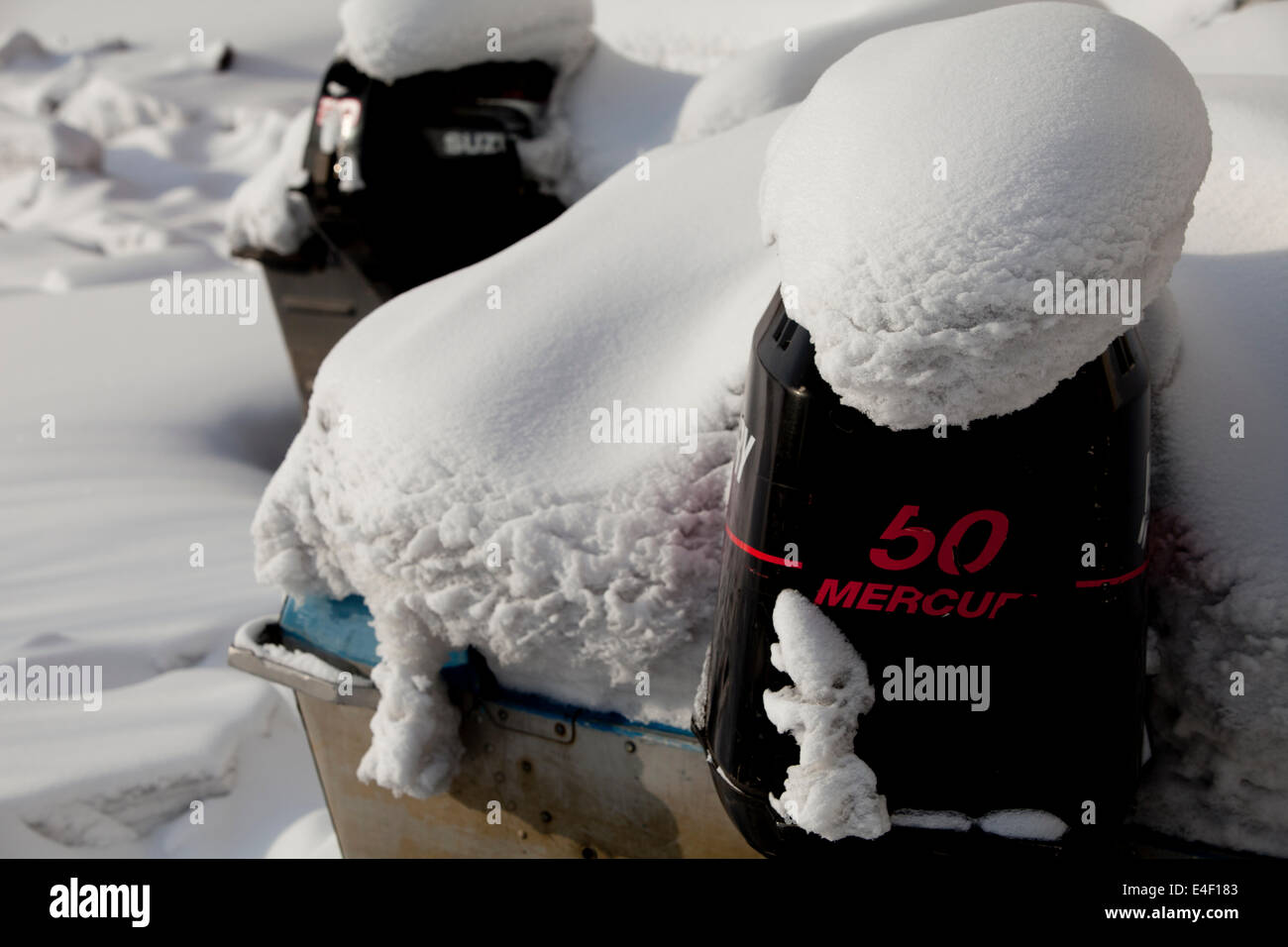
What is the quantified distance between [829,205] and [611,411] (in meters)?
0.53

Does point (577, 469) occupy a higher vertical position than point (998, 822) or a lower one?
higher

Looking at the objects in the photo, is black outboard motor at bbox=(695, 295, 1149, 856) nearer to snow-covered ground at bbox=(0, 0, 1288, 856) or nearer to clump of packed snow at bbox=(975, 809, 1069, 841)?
clump of packed snow at bbox=(975, 809, 1069, 841)

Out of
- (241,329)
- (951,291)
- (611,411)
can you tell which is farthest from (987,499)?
(241,329)

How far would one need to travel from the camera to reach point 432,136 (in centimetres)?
301
